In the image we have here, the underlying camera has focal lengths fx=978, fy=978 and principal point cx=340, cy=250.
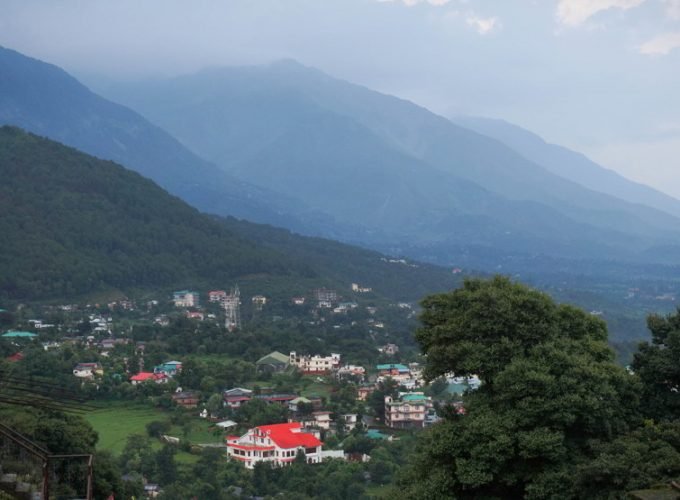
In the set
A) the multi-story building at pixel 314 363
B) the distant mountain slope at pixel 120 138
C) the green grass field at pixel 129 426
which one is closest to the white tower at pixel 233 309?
the multi-story building at pixel 314 363

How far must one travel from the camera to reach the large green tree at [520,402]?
1108cm

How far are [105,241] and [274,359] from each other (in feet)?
85.5

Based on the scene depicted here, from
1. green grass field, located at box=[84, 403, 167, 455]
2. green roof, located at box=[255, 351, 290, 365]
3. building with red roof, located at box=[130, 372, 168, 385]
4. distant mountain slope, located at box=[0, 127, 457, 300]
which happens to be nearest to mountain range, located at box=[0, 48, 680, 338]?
distant mountain slope, located at box=[0, 127, 457, 300]

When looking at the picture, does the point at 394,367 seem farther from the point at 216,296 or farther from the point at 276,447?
the point at 216,296

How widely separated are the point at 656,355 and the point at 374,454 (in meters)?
13.6

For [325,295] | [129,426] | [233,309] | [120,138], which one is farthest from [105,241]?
[120,138]

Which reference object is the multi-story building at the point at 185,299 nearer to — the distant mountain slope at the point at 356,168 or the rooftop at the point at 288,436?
the rooftop at the point at 288,436

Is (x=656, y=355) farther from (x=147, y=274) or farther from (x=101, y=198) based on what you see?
(x=101, y=198)

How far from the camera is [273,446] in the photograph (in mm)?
25594

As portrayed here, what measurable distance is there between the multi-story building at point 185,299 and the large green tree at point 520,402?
150ft

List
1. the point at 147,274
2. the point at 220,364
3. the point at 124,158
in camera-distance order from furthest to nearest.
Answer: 1. the point at 124,158
2. the point at 147,274
3. the point at 220,364

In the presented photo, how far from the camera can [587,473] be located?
10.2 meters

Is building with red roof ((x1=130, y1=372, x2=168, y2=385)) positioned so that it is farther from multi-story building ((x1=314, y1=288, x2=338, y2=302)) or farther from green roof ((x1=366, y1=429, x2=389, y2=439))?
multi-story building ((x1=314, y1=288, x2=338, y2=302))

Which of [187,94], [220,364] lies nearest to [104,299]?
[220,364]
